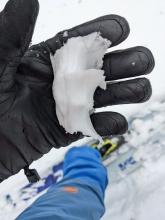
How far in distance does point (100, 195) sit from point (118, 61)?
47cm

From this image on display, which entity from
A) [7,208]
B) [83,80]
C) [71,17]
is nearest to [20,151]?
[83,80]

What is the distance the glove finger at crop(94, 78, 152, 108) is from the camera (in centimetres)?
93

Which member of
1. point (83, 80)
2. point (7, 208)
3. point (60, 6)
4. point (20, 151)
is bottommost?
point (7, 208)

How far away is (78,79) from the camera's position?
927 millimetres

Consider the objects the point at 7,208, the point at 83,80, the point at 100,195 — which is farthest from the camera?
the point at 7,208

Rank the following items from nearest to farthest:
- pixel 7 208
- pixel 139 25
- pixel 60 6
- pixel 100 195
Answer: pixel 100 195 → pixel 7 208 → pixel 139 25 → pixel 60 6

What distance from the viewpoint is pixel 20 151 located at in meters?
0.99

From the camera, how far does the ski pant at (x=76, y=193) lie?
3.19ft

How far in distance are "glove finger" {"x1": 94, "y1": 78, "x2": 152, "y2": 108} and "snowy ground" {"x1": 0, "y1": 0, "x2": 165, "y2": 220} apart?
0.45 meters

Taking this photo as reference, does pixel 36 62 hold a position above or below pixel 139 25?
above

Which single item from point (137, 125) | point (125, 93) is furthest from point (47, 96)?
point (137, 125)

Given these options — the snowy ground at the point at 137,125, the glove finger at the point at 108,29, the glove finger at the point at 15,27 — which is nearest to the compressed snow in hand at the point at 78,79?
the glove finger at the point at 108,29

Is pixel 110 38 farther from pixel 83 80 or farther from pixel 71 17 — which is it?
pixel 71 17

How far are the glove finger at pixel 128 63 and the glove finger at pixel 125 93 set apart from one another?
0.02m
